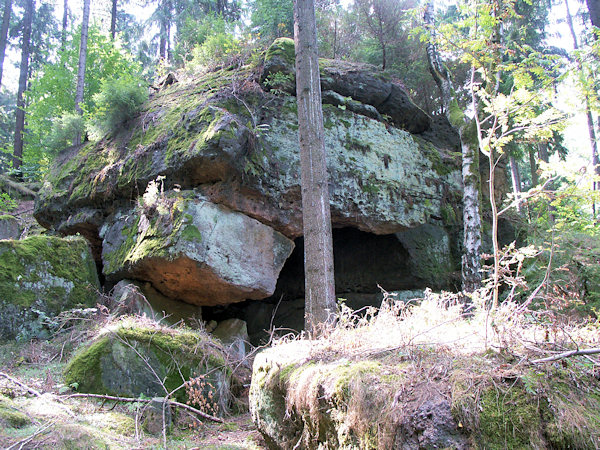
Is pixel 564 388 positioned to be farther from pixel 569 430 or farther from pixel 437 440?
pixel 437 440

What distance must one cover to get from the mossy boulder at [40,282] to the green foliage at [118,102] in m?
2.91

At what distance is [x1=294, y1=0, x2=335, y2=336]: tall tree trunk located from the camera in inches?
217

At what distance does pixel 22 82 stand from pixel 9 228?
972 cm

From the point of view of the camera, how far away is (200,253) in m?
6.78

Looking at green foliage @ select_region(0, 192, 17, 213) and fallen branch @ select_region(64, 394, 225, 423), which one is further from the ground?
green foliage @ select_region(0, 192, 17, 213)

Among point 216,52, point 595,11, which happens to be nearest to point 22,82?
point 216,52

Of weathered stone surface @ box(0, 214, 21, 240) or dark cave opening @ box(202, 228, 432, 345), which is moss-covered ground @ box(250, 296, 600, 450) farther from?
weathered stone surface @ box(0, 214, 21, 240)

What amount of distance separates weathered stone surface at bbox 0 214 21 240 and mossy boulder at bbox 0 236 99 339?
624 cm

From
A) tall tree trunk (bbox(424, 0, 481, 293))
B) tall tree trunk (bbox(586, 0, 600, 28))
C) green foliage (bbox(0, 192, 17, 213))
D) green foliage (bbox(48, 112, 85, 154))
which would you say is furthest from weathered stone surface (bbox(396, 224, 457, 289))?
green foliage (bbox(0, 192, 17, 213))

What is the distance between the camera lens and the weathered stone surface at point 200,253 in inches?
269

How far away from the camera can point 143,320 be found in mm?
5887

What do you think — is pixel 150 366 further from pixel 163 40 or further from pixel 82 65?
pixel 163 40

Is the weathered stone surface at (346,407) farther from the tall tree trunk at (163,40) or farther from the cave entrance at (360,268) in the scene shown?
the tall tree trunk at (163,40)

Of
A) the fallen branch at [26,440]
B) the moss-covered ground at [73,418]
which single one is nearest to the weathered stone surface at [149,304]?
the moss-covered ground at [73,418]
